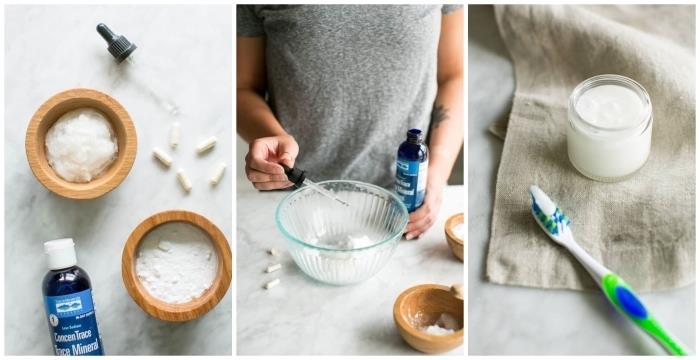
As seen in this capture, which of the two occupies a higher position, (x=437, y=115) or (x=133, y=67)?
(x=133, y=67)

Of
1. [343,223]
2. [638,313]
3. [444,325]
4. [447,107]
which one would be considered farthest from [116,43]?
[638,313]

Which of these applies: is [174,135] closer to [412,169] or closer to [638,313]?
[412,169]

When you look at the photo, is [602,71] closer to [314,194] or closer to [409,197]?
[409,197]

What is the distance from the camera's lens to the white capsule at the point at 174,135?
107 centimetres

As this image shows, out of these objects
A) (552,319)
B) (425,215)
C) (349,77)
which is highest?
(349,77)

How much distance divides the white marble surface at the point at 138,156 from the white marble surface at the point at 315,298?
72mm

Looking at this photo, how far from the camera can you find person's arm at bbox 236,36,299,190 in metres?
1.01

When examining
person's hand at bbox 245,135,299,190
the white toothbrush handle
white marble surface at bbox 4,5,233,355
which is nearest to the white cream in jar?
the white toothbrush handle

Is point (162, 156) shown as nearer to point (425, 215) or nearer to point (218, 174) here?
point (218, 174)

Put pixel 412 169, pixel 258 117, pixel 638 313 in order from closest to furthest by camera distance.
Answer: pixel 638 313 < pixel 412 169 < pixel 258 117

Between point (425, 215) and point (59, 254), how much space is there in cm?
56

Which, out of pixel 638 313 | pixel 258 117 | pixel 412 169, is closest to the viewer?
pixel 638 313

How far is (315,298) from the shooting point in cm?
98

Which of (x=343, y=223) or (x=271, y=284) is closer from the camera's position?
(x=271, y=284)
